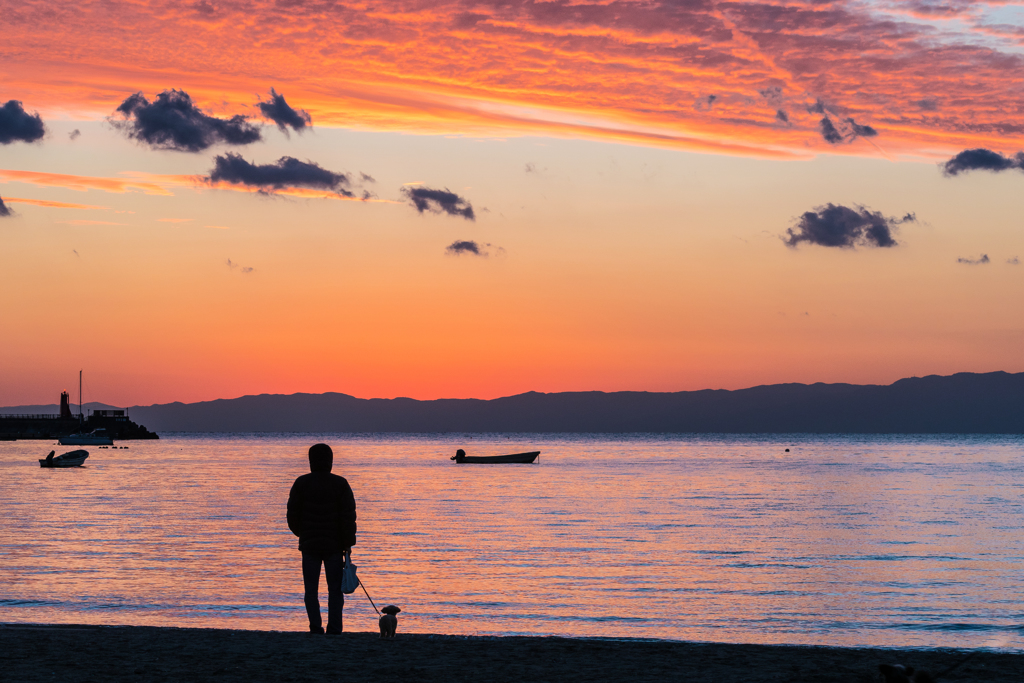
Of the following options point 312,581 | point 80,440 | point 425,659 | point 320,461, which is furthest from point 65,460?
point 425,659

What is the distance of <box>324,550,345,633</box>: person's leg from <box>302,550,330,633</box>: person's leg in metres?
0.14

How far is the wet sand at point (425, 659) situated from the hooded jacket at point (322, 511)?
4.12 feet

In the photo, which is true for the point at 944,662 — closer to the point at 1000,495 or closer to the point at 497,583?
the point at 497,583

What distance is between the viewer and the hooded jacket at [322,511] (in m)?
12.7

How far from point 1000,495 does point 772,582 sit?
169 ft

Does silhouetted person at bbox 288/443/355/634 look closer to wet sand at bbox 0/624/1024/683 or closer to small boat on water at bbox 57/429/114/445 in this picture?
wet sand at bbox 0/624/1024/683

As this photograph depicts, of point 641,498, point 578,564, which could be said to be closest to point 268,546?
point 578,564

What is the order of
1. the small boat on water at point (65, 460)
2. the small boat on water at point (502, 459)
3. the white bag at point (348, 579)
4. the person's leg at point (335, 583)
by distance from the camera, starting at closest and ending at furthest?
the white bag at point (348, 579)
the person's leg at point (335, 583)
the small boat on water at point (65, 460)
the small boat on water at point (502, 459)

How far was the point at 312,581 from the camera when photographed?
42.8ft

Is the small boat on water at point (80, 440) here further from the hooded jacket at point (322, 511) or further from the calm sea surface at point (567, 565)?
the hooded jacket at point (322, 511)

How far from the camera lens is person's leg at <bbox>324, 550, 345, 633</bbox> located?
12977mm

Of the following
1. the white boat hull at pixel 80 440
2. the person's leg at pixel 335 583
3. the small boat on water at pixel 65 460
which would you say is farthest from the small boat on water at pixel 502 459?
the person's leg at pixel 335 583

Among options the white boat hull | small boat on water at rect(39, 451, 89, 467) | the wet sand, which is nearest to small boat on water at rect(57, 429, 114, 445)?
the white boat hull

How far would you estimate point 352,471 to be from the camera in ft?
369
